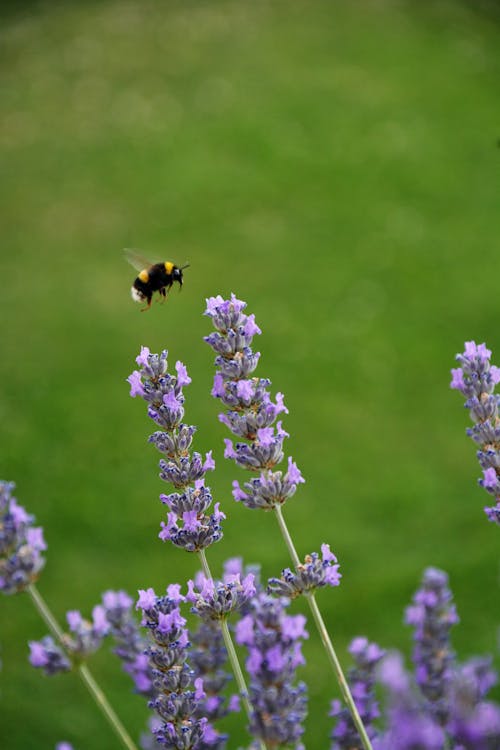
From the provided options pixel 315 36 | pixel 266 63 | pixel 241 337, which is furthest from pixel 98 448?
pixel 315 36

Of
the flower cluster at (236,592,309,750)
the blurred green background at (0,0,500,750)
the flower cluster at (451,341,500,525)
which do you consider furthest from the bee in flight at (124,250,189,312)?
the blurred green background at (0,0,500,750)

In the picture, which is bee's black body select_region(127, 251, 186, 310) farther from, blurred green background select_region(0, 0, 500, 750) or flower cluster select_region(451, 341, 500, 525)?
blurred green background select_region(0, 0, 500, 750)

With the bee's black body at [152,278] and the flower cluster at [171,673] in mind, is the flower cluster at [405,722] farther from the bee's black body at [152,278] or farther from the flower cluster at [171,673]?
the bee's black body at [152,278]

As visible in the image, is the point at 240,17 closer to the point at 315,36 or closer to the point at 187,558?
the point at 315,36

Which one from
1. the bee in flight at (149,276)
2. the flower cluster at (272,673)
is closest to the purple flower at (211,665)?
the flower cluster at (272,673)

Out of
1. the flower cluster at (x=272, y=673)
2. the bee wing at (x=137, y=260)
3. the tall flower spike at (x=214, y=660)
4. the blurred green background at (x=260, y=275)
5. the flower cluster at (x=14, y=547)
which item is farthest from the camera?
the blurred green background at (x=260, y=275)

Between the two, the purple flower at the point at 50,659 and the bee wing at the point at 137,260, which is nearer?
the purple flower at the point at 50,659
